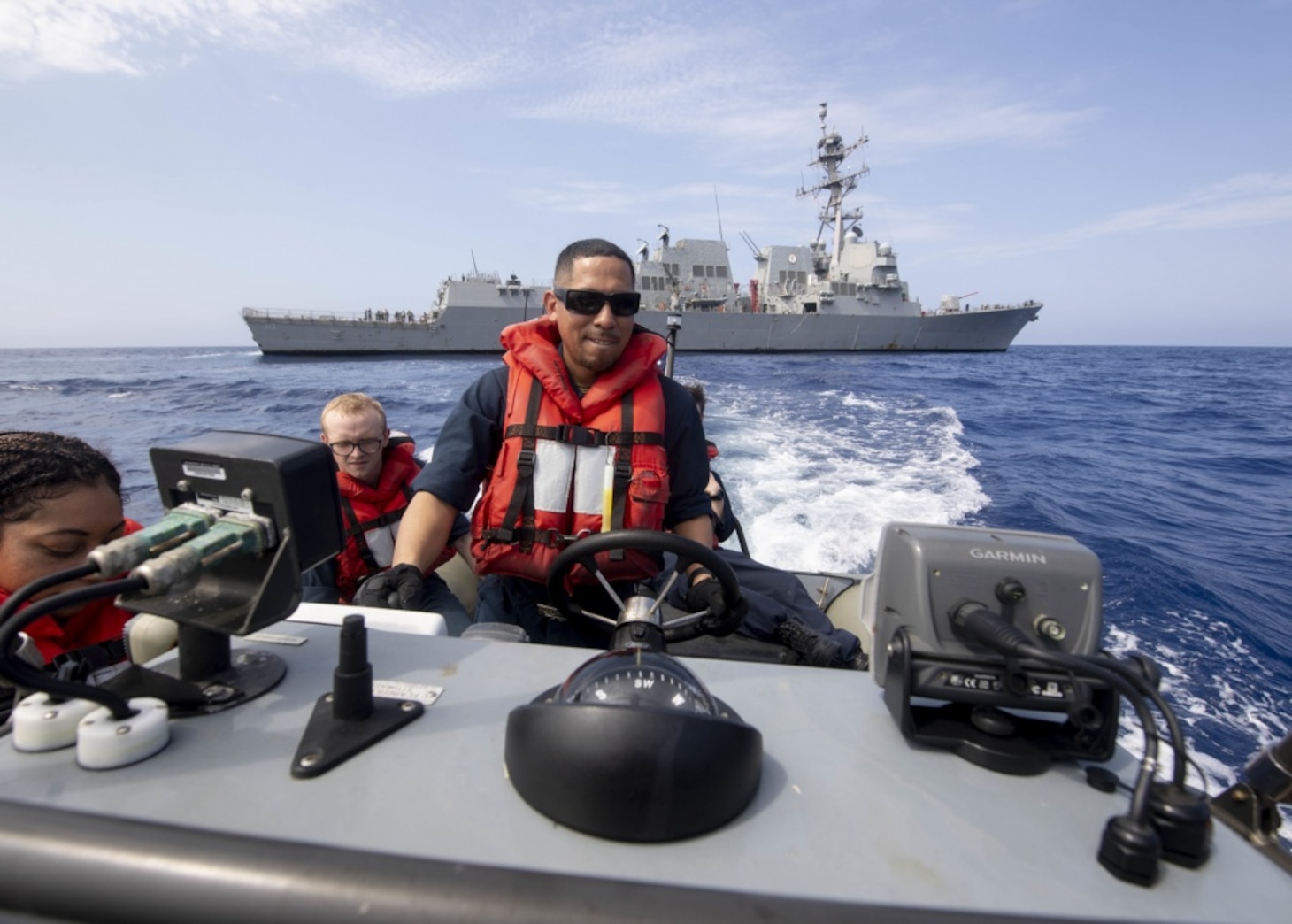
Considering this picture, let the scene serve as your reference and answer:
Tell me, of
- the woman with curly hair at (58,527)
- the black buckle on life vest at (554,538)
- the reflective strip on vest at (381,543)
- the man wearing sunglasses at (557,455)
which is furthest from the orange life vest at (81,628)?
the reflective strip on vest at (381,543)

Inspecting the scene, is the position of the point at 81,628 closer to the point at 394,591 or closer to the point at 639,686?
the point at 394,591

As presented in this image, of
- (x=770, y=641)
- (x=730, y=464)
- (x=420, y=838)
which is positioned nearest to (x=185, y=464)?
(x=420, y=838)

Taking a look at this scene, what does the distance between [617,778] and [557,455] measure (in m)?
1.57

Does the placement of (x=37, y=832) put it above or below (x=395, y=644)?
above

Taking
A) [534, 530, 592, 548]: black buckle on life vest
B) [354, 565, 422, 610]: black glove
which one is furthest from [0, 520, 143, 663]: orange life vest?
[534, 530, 592, 548]: black buckle on life vest

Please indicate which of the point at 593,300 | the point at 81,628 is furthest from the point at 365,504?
the point at 593,300

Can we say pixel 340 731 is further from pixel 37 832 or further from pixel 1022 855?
pixel 1022 855

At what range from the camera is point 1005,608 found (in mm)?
960

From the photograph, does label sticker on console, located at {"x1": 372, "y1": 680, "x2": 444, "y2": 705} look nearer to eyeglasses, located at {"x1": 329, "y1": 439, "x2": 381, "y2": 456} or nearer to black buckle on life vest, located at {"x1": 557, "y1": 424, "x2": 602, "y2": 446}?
black buckle on life vest, located at {"x1": 557, "y1": 424, "x2": 602, "y2": 446}

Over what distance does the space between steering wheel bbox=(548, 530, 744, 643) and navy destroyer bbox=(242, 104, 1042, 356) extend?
103 feet

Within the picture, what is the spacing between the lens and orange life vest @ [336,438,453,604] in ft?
9.82

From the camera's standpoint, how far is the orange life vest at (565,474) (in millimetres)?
2230

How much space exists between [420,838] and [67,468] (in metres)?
1.41

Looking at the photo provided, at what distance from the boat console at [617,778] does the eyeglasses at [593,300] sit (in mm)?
1413
